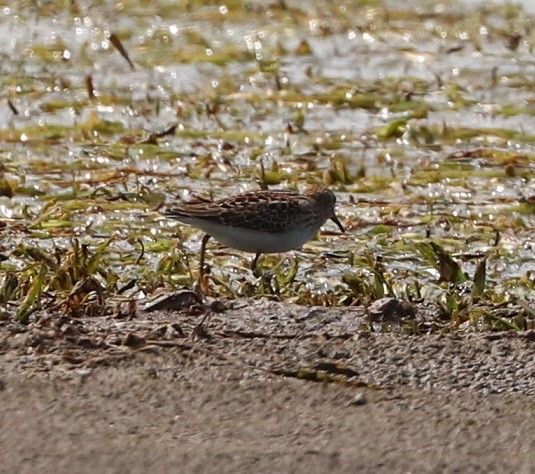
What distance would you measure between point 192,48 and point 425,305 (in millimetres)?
5714

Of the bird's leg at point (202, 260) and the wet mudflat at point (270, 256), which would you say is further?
the bird's leg at point (202, 260)

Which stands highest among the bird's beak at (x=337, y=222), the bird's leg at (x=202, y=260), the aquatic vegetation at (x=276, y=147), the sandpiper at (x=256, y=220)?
the sandpiper at (x=256, y=220)

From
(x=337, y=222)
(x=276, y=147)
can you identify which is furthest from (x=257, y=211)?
(x=276, y=147)

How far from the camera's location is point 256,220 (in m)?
8.86

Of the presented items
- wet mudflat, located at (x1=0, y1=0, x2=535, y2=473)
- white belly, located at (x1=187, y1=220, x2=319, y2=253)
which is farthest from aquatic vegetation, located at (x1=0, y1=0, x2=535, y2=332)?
white belly, located at (x1=187, y1=220, x2=319, y2=253)

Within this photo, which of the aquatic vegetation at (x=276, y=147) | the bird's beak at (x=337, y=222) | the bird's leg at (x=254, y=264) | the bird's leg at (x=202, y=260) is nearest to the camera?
the bird's leg at (x=202, y=260)

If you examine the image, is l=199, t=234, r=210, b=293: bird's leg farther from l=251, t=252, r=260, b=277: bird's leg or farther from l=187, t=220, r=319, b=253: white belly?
l=251, t=252, r=260, b=277: bird's leg

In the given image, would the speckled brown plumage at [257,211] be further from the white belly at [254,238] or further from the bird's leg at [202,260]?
the bird's leg at [202,260]

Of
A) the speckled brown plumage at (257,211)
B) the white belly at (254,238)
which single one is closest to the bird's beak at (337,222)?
the speckled brown plumage at (257,211)

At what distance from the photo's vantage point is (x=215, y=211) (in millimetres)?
8789

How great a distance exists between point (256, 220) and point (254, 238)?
88 mm

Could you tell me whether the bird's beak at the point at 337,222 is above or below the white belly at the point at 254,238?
below

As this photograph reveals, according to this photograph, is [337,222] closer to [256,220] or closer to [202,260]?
[256,220]

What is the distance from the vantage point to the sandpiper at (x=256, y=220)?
8758mm
